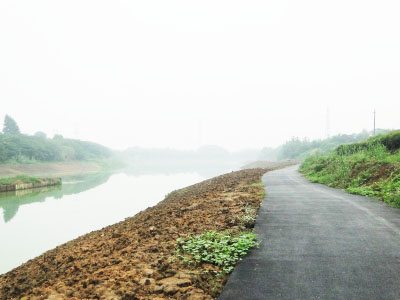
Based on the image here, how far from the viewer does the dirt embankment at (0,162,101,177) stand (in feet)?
178

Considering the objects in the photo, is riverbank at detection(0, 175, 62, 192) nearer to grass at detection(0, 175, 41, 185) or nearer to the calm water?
grass at detection(0, 175, 41, 185)

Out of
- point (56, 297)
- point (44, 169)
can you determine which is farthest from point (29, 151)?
point (56, 297)

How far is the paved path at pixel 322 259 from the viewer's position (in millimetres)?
3660

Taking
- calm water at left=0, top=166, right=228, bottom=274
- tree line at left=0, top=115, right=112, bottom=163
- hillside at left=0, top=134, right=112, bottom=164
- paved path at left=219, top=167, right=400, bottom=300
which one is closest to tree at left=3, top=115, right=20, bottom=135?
tree line at left=0, top=115, right=112, bottom=163

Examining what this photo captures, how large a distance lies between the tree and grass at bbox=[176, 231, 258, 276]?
110530 millimetres

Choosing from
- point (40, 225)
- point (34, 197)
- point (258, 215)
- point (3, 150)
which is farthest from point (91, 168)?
point (258, 215)

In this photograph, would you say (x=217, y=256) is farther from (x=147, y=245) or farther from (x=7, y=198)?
(x=7, y=198)

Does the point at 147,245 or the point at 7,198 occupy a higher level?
the point at 147,245

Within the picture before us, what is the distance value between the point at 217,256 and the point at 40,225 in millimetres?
14434

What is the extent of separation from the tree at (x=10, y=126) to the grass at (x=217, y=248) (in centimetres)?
11053

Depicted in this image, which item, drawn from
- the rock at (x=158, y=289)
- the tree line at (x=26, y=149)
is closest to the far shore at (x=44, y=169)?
the tree line at (x=26, y=149)

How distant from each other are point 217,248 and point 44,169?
68.7 m

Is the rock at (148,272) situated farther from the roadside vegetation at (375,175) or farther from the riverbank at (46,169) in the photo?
the riverbank at (46,169)

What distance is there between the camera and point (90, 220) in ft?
54.7
